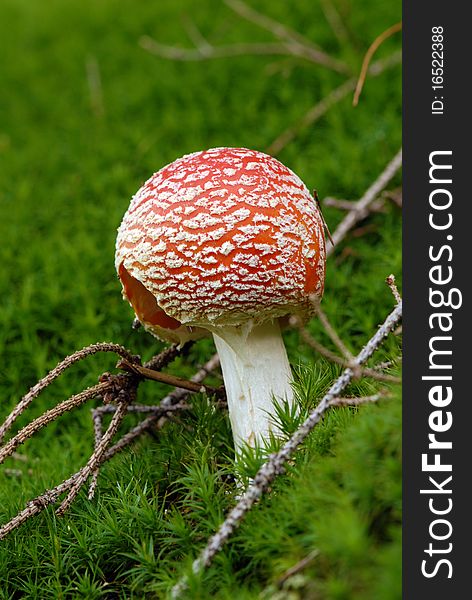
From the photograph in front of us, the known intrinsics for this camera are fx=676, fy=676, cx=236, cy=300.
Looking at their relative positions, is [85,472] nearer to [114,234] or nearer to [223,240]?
[223,240]

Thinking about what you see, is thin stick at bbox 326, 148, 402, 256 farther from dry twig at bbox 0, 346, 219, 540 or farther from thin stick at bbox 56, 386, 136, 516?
thin stick at bbox 56, 386, 136, 516

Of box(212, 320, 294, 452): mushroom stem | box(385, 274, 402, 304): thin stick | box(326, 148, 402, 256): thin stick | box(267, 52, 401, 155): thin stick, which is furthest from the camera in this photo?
box(267, 52, 401, 155): thin stick

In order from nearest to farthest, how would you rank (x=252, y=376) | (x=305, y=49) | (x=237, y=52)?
(x=252, y=376), (x=305, y=49), (x=237, y=52)

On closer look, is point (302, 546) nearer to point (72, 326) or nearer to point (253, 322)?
point (253, 322)

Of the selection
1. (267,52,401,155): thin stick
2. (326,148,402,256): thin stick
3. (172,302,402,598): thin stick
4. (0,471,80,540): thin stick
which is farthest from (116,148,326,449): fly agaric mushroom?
(267,52,401,155): thin stick

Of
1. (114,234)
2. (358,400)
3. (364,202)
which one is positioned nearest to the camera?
(358,400)

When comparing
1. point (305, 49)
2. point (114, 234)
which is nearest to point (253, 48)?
point (305, 49)

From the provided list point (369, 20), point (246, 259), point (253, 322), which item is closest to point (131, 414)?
point (253, 322)
